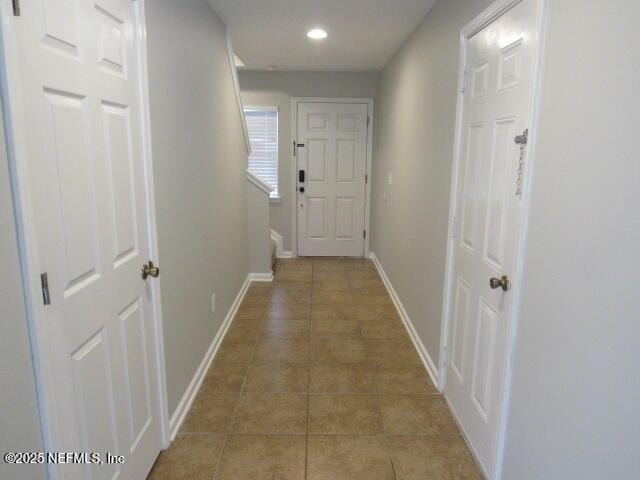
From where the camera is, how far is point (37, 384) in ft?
3.74

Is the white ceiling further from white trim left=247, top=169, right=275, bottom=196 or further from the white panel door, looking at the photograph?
the white panel door

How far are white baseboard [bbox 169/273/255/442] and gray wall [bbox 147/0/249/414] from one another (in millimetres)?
56

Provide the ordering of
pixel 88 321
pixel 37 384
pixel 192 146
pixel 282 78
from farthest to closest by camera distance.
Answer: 1. pixel 282 78
2. pixel 192 146
3. pixel 88 321
4. pixel 37 384

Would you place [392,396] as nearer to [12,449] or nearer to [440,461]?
[440,461]

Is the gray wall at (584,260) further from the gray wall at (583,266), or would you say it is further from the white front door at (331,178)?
the white front door at (331,178)

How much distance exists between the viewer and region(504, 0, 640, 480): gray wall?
41.1 inches

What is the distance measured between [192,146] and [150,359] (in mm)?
1243

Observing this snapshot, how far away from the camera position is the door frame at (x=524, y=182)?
58.7 inches

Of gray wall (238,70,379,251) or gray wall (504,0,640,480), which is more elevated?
gray wall (238,70,379,251)

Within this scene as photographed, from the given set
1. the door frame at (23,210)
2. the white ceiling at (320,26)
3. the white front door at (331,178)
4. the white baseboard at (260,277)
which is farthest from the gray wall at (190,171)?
the white front door at (331,178)

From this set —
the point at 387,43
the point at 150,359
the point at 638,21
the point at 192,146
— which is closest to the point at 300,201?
the point at 387,43

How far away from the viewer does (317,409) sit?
2.44 metres

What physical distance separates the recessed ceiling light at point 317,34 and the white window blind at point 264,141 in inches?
71.9

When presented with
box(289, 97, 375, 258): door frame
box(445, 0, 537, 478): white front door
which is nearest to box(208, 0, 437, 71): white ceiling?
box(289, 97, 375, 258): door frame
